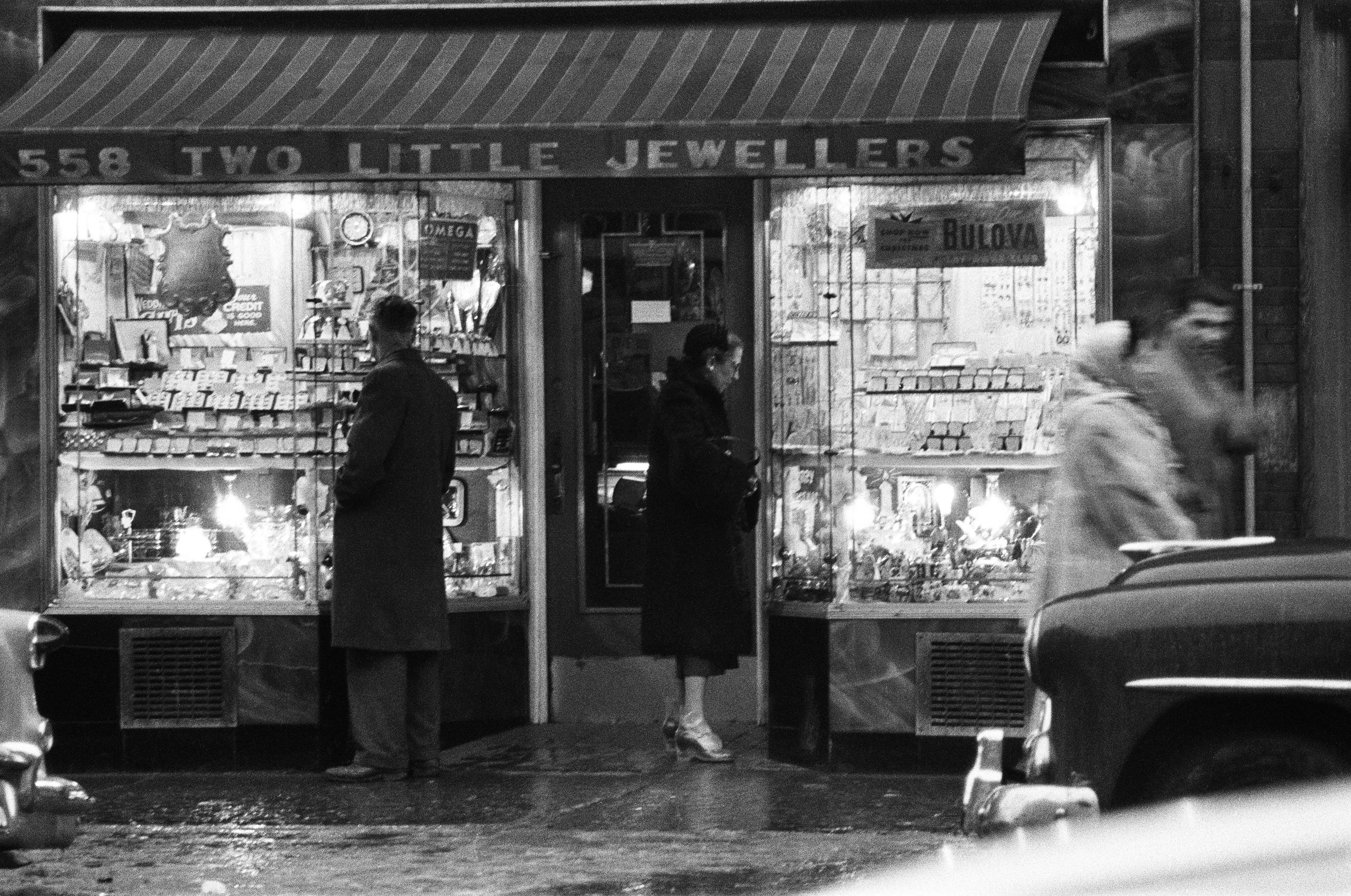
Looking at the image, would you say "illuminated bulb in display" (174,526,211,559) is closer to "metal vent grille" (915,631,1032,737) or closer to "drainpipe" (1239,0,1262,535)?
"metal vent grille" (915,631,1032,737)

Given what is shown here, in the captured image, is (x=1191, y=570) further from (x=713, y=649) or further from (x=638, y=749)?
(x=638, y=749)

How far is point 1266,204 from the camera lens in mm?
9367

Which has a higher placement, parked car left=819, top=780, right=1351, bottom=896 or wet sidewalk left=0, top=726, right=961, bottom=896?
parked car left=819, top=780, right=1351, bottom=896

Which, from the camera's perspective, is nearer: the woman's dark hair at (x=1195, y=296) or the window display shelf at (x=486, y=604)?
the woman's dark hair at (x=1195, y=296)

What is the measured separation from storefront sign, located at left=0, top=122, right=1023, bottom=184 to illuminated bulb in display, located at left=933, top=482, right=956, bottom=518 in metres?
1.55

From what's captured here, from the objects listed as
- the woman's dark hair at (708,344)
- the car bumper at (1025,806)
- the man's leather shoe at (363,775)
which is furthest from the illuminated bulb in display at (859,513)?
the car bumper at (1025,806)

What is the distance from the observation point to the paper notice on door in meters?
10.6

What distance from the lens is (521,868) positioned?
7.51 m

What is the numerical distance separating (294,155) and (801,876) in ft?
12.4

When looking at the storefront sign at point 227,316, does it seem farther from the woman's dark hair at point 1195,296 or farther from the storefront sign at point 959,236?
the woman's dark hair at point 1195,296

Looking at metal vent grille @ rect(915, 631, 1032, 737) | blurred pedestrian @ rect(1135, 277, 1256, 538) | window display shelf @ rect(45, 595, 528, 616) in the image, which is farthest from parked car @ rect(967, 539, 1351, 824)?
window display shelf @ rect(45, 595, 528, 616)

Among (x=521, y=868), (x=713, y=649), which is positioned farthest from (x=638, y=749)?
(x=521, y=868)

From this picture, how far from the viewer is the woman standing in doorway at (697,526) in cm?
936

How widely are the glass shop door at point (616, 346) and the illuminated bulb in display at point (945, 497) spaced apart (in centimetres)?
139
